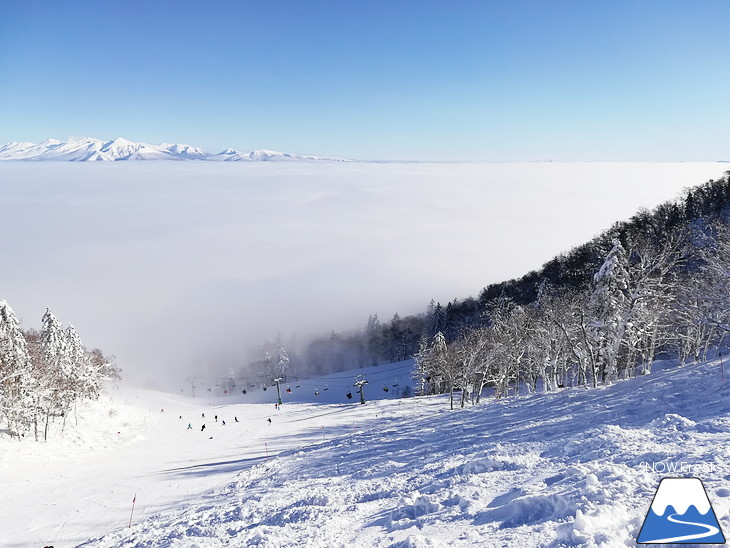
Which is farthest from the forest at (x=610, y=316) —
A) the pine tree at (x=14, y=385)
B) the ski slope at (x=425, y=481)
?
the pine tree at (x=14, y=385)

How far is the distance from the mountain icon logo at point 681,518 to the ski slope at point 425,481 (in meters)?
0.33

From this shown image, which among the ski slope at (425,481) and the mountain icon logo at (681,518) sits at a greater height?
the mountain icon logo at (681,518)

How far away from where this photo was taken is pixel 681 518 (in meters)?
7.74

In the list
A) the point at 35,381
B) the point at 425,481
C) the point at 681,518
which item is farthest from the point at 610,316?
the point at 35,381

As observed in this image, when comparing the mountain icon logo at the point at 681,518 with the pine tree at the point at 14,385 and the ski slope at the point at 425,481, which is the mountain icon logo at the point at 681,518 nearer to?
the ski slope at the point at 425,481

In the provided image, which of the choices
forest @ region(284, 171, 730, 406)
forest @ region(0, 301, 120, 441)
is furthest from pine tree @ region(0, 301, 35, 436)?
forest @ region(284, 171, 730, 406)

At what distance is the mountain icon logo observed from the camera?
279 inches

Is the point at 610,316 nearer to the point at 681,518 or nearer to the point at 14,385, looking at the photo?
the point at 681,518

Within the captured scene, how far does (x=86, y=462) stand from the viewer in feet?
113

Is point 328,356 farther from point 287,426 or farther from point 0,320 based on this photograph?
point 0,320

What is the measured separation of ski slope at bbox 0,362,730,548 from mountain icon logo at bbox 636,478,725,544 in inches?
13.0

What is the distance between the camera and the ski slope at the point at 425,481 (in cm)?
978

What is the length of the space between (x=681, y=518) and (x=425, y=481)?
856 cm

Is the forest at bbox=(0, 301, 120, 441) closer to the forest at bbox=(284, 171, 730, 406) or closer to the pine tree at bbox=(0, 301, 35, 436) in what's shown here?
the pine tree at bbox=(0, 301, 35, 436)
